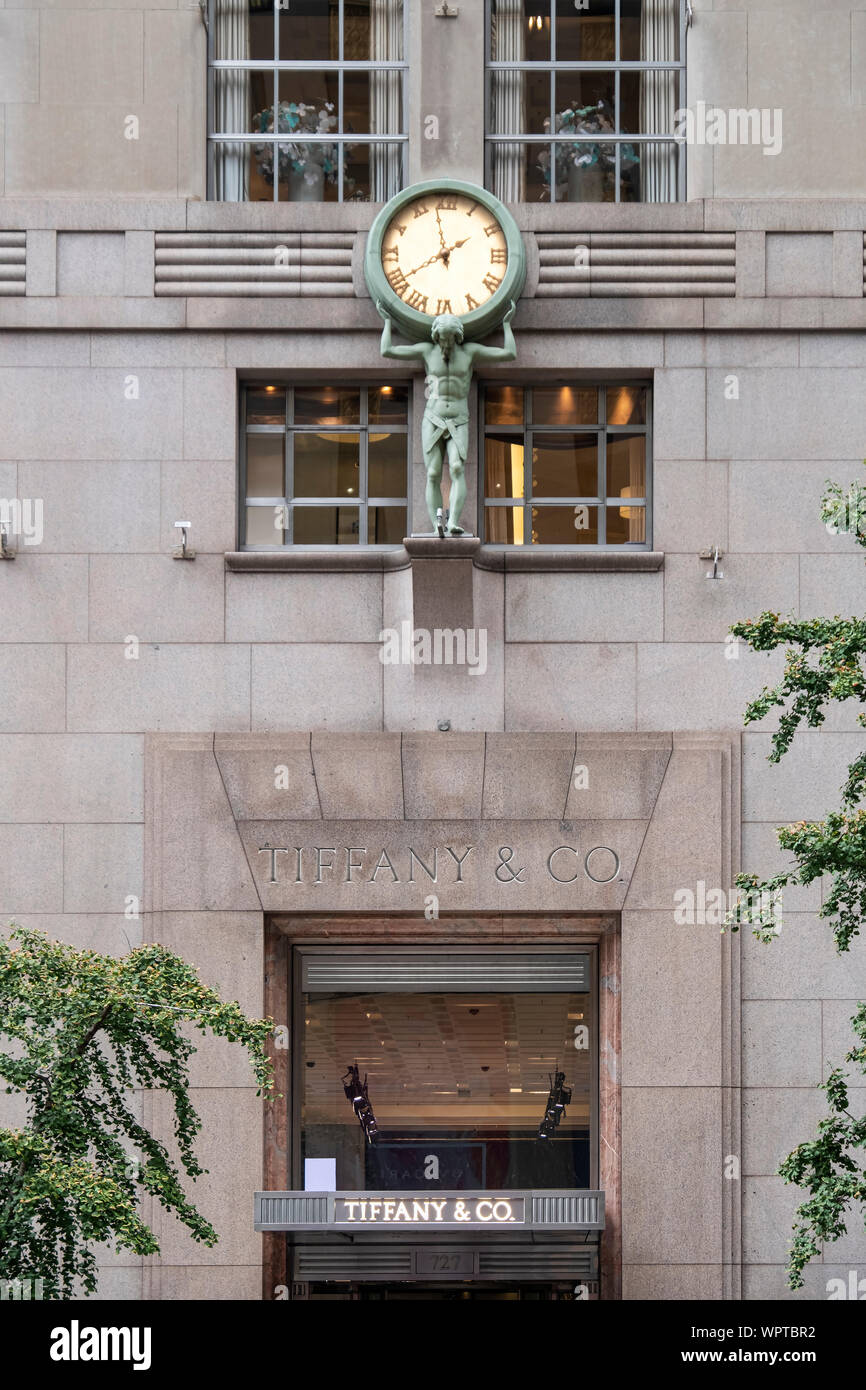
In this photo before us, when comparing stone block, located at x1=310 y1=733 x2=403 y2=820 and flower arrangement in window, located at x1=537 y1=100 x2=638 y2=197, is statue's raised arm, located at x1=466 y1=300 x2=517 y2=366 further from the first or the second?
stone block, located at x1=310 y1=733 x2=403 y2=820

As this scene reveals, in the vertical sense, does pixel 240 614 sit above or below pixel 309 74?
below

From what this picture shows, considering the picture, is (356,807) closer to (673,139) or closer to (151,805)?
(151,805)

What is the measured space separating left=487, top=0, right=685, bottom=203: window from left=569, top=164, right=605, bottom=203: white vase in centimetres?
1

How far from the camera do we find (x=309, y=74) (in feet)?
68.8

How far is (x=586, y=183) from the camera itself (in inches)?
827

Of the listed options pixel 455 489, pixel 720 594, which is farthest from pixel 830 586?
pixel 455 489

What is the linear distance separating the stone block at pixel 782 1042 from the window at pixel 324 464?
6655mm

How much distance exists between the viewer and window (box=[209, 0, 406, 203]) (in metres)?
20.8

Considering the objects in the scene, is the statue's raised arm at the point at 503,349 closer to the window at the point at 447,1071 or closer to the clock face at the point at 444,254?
the clock face at the point at 444,254

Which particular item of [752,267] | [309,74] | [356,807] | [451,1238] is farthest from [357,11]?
[451,1238]

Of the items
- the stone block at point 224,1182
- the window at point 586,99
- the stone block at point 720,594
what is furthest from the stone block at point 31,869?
the window at point 586,99

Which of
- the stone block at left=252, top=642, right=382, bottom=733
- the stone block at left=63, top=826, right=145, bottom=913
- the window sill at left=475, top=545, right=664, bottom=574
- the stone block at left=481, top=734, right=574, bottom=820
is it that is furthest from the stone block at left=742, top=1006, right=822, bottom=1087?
the stone block at left=63, top=826, right=145, bottom=913

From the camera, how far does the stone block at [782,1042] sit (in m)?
19.2
